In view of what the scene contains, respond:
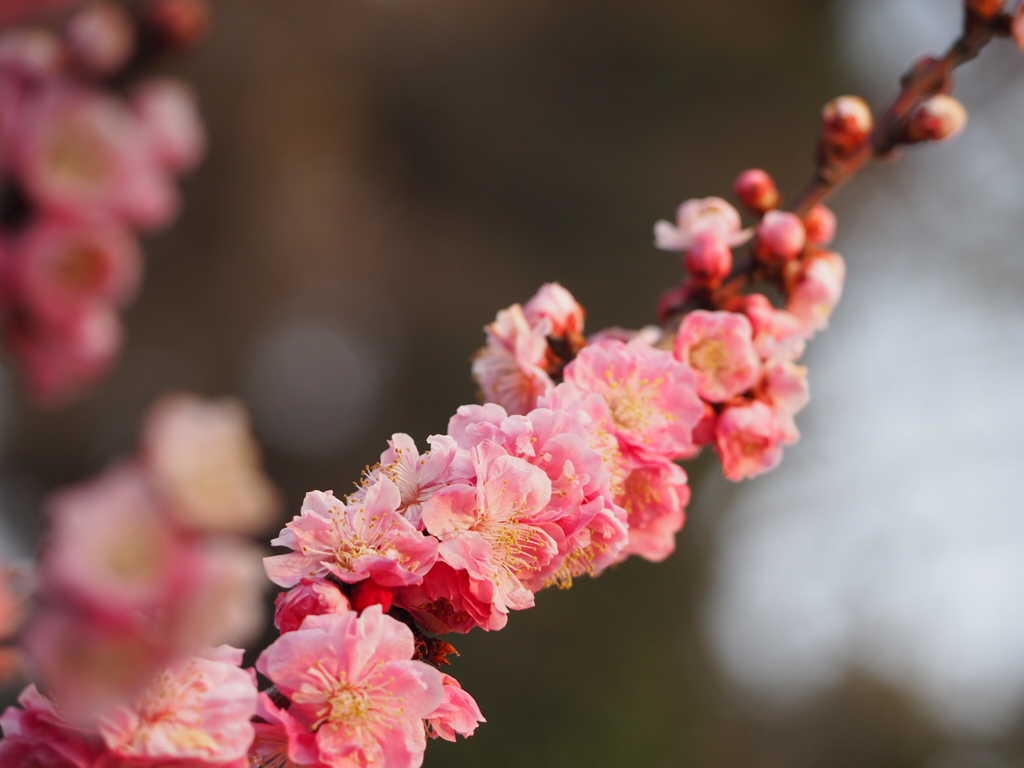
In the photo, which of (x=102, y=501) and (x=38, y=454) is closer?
(x=102, y=501)

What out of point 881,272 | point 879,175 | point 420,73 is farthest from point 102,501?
point 879,175

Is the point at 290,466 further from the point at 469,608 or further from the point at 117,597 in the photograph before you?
the point at 117,597

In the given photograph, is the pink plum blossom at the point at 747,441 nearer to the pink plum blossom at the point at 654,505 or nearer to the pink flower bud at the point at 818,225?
the pink plum blossom at the point at 654,505

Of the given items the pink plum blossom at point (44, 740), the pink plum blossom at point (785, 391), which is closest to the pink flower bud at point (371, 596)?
the pink plum blossom at point (44, 740)

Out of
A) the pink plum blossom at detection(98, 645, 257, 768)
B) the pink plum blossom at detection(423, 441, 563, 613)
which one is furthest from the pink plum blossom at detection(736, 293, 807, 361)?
the pink plum blossom at detection(98, 645, 257, 768)

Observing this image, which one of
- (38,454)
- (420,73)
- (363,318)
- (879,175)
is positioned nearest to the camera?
(38,454)

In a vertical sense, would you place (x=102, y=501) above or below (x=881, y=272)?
below

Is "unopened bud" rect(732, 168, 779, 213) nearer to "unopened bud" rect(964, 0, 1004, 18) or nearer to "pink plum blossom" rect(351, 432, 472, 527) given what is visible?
"unopened bud" rect(964, 0, 1004, 18)
